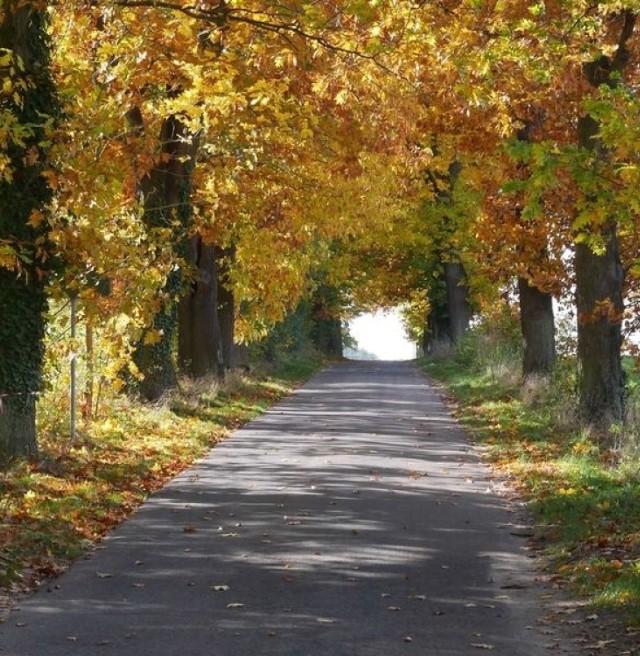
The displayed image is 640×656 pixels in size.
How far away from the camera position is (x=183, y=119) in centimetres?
2070

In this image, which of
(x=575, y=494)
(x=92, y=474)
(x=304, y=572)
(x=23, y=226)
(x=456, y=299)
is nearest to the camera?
(x=304, y=572)

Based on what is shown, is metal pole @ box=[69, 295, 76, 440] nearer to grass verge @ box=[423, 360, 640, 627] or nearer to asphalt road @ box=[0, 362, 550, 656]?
asphalt road @ box=[0, 362, 550, 656]

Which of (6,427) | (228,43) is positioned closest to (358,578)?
(6,427)

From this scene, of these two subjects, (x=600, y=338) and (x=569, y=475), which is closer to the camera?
(x=569, y=475)

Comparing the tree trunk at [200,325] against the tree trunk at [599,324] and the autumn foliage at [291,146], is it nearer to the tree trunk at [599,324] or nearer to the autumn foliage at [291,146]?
the autumn foliage at [291,146]

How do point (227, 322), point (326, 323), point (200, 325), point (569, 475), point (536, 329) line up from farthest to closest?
point (326, 323), point (227, 322), point (200, 325), point (536, 329), point (569, 475)

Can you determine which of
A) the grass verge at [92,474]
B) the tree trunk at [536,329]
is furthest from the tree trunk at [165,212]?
the tree trunk at [536,329]

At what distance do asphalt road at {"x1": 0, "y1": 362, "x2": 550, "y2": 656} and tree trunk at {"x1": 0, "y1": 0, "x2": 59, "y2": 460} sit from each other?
204 cm

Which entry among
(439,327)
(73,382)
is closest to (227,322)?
(73,382)

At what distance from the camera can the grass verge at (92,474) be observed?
11.3 m

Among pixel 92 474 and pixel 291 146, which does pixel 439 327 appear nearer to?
pixel 291 146

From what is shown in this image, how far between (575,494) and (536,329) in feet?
48.8

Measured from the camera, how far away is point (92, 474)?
15789 millimetres

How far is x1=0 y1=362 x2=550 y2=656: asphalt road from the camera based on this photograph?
8516 millimetres
